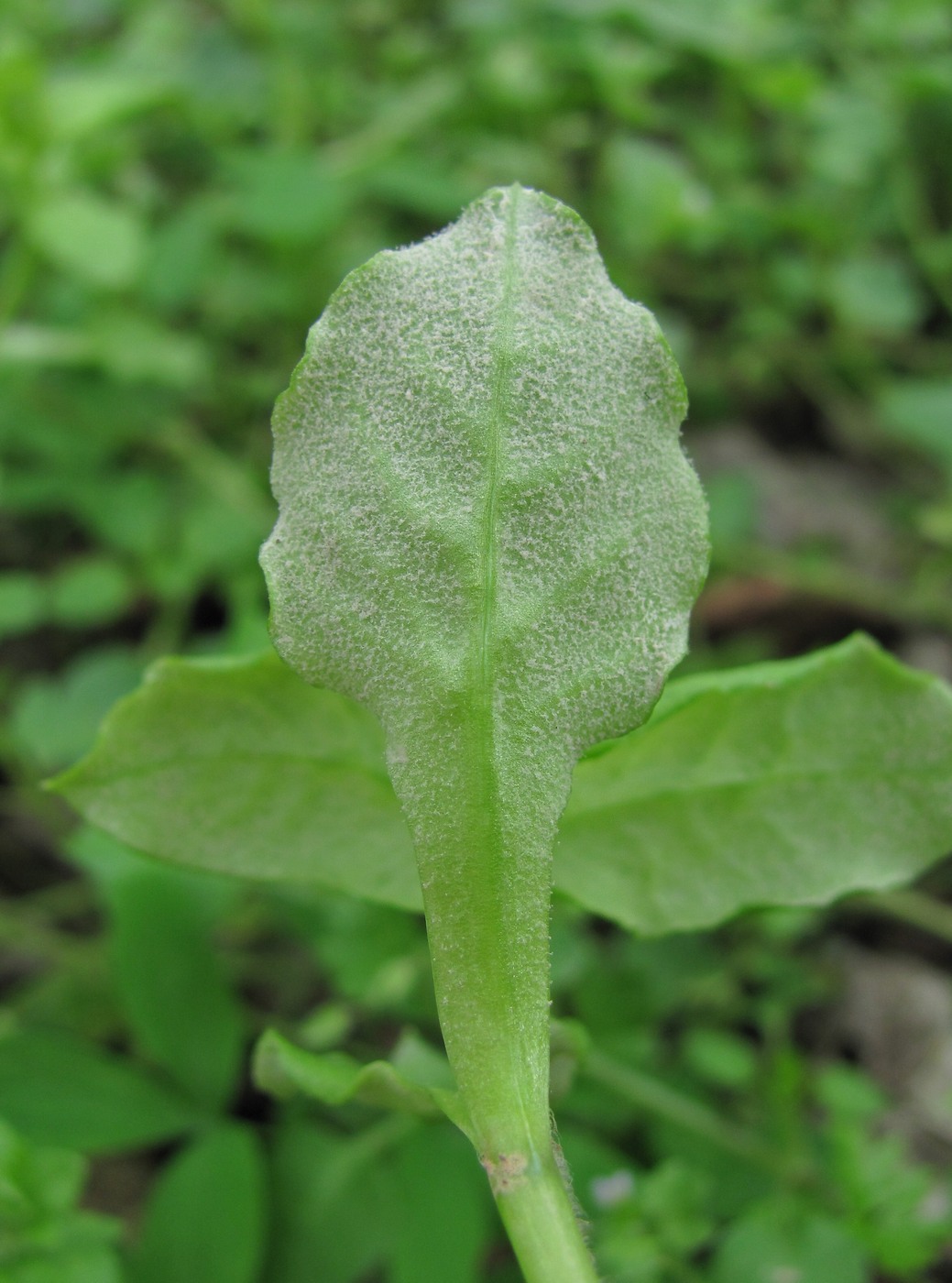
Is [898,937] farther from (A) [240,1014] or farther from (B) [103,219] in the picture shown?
(B) [103,219]

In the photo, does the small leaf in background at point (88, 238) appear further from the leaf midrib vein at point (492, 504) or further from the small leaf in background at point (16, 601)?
the leaf midrib vein at point (492, 504)

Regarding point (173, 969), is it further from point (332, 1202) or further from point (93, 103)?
point (93, 103)

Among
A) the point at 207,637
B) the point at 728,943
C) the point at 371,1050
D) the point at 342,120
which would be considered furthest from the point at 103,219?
the point at 728,943

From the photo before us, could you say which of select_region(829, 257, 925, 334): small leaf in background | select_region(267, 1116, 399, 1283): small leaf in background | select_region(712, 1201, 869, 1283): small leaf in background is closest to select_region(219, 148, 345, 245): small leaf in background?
select_region(829, 257, 925, 334): small leaf in background

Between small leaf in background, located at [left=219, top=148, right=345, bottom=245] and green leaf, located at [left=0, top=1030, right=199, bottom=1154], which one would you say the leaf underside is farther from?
small leaf in background, located at [left=219, top=148, right=345, bottom=245]

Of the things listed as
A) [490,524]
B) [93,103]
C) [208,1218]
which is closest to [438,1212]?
[208,1218]

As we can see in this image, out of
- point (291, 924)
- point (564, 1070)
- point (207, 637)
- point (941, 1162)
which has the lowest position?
point (941, 1162)
